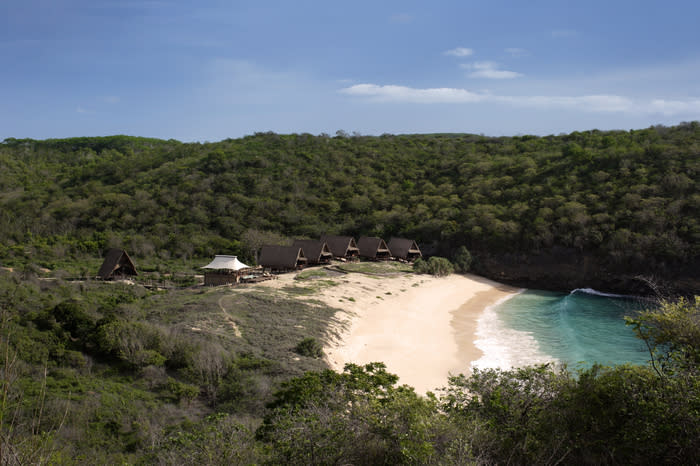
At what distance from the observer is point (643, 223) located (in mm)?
35188

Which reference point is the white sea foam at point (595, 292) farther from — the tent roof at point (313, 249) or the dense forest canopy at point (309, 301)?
the tent roof at point (313, 249)

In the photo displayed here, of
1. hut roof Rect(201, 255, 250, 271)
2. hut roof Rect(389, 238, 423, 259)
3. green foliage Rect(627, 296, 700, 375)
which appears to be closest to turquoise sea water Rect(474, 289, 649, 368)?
green foliage Rect(627, 296, 700, 375)

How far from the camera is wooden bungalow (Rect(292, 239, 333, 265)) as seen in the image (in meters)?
36.1

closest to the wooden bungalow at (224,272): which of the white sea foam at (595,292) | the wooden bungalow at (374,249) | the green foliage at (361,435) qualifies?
the wooden bungalow at (374,249)

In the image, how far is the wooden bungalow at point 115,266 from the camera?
27592 mm

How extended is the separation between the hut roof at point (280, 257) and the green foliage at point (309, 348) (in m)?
17.4

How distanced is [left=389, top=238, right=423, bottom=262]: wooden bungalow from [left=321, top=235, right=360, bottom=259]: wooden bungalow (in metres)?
4.27

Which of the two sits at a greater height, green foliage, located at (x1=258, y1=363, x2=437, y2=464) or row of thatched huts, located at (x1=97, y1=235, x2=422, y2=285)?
green foliage, located at (x1=258, y1=363, x2=437, y2=464)

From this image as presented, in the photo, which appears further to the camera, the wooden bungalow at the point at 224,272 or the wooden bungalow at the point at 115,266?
the wooden bungalow at the point at 115,266

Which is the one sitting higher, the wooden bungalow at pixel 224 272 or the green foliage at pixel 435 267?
the wooden bungalow at pixel 224 272

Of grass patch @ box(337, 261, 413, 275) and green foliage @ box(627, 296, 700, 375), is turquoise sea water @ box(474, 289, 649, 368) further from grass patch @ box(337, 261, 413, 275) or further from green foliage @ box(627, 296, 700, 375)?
grass patch @ box(337, 261, 413, 275)

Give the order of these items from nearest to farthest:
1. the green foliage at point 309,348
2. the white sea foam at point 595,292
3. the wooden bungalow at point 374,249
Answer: the green foliage at point 309,348 → the white sea foam at point 595,292 → the wooden bungalow at point 374,249

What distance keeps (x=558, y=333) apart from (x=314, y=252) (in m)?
20.3

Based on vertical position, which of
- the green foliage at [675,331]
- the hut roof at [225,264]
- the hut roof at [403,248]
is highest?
the green foliage at [675,331]
